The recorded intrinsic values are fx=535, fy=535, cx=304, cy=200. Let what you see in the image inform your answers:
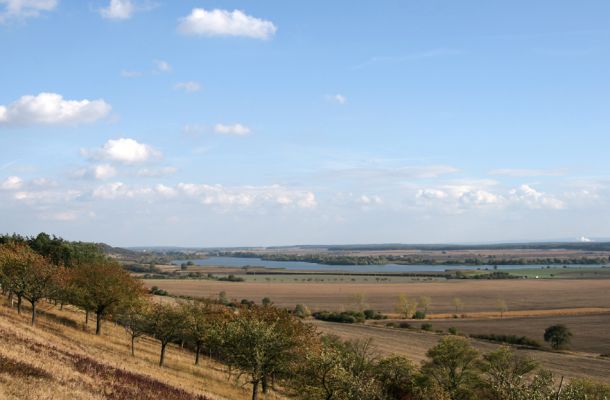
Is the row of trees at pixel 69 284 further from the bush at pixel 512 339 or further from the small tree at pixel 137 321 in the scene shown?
the bush at pixel 512 339

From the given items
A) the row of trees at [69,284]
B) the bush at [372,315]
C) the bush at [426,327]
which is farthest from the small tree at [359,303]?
the row of trees at [69,284]

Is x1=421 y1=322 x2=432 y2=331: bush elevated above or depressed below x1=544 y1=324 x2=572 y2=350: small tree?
below

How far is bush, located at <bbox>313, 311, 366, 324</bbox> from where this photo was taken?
396 feet

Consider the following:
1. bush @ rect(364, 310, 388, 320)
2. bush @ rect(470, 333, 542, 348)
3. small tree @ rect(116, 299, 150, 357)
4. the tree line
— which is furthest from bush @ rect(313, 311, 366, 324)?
small tree @ rect(116, 299, 150, 357)

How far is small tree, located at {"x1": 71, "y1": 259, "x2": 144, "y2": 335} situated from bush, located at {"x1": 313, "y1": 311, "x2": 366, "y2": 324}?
202 ft

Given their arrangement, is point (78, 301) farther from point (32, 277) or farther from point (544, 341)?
point (544, 341)

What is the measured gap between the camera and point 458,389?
166 ft

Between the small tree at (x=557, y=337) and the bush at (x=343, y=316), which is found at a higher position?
the small tree at (x=557, y=337)

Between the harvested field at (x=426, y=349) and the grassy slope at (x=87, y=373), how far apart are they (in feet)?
121

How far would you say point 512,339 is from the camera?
3787 inches

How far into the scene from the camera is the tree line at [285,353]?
38141mm

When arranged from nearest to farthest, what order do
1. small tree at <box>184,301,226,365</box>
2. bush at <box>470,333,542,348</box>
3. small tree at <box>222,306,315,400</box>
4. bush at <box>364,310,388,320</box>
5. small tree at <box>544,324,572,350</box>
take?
small tree at <box>222,306,315,400</box>
small tree at <box>184,301,226,365</box>
small tree at <box>544,324,572,350</box>
bush at <box>470,333,542,348</box>
bush at <box>364,310,388,320</box>

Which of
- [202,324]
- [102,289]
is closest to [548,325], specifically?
[202,324]

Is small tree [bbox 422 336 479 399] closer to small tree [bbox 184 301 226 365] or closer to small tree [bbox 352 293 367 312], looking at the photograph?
small tree [bbox 184 301 226 365]
